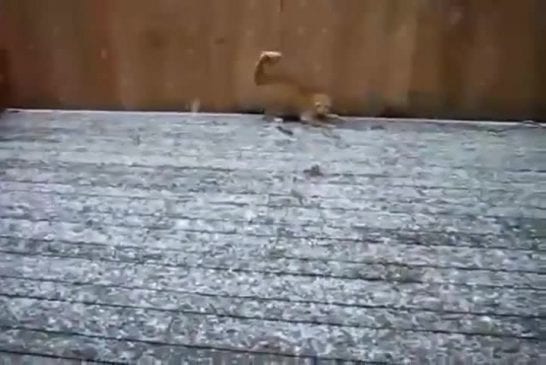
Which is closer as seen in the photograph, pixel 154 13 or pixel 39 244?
pixel 39 244

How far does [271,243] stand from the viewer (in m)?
1.61

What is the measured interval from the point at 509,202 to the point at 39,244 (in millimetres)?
943

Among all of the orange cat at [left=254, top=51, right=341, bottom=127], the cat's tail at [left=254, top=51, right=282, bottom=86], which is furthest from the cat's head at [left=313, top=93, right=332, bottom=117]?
the cat's tail at [left=254, top=51, right=282, bottom=86]

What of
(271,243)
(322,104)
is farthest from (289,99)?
(271,243)

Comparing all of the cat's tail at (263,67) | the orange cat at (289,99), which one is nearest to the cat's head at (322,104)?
the orange cat at (289,99)

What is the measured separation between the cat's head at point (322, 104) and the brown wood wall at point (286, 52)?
0.08 ft

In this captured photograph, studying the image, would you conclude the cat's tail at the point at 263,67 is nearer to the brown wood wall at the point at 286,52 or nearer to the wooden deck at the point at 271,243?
the brown wood wall at the point at 286,52

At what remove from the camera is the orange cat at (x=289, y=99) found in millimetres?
2308

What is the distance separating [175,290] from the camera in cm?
145

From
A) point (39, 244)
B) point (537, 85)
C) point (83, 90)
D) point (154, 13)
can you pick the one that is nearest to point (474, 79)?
point (537, 85)

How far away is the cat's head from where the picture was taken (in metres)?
2.31

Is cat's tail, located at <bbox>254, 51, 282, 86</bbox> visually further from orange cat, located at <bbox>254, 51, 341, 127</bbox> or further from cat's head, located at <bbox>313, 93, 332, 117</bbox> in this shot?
cat's head, located at <bbox>313, 93, 332, 117</bbox>

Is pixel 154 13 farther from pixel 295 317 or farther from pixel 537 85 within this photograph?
pixel 295 317

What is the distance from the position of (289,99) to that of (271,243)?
30.4 inches
